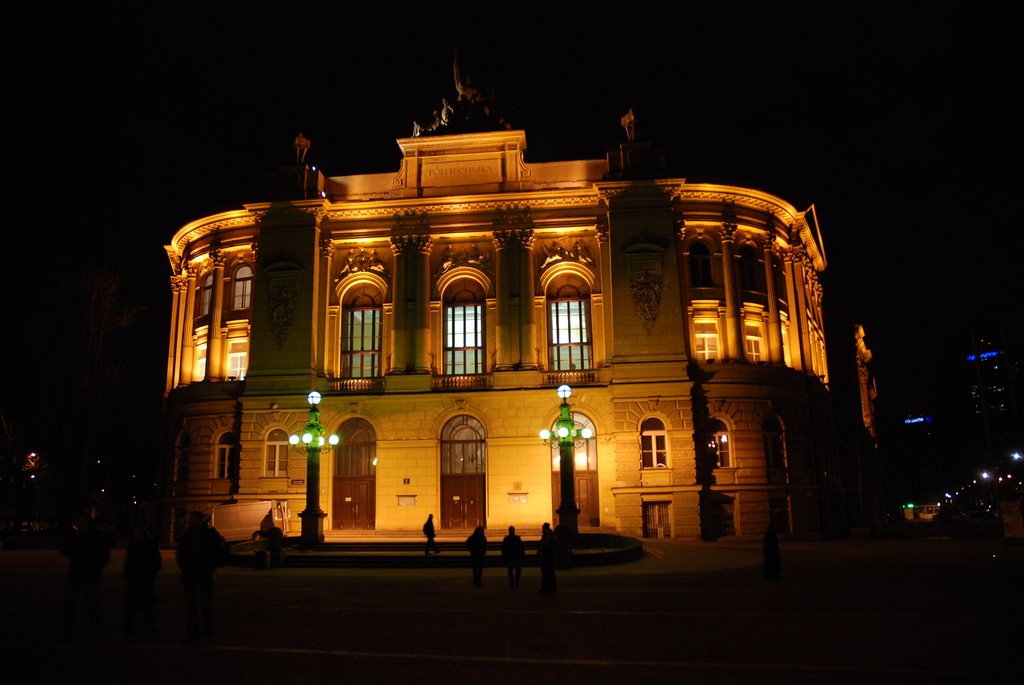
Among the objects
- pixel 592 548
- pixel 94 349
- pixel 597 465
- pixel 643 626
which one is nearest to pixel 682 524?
pixel 597 465

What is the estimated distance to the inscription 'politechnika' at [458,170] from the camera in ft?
140

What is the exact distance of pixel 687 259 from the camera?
4159 cm

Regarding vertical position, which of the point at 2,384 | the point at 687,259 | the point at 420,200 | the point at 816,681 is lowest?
the point at 816,681

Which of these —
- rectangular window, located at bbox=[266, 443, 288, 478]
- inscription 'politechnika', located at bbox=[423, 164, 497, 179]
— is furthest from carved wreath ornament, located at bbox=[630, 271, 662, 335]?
rectangular window, located at bbox=[266, 443, 288, 478]

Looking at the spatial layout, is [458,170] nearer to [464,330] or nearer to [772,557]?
[464,330]

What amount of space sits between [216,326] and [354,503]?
12632 millimetres

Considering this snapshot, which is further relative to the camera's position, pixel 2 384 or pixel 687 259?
pixel 2 384

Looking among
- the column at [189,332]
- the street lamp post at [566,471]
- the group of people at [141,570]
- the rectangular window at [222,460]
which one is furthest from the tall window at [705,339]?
the group of people at [141,570]

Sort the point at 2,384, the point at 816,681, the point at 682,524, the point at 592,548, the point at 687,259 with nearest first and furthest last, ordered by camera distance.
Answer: the point at 816,681 → the point at 592,548 → the point at 682,524 → the point at 687,259 → the point at 2,384

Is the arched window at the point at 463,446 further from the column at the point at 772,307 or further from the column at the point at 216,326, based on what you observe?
the column at the point at 772,307

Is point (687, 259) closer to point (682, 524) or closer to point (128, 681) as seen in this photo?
point (682, 524)

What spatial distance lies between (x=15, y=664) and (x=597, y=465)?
30.1 metres

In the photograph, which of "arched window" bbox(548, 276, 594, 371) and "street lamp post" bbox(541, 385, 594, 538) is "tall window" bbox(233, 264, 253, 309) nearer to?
"arched window" bbox(548, 276, 594, 371)

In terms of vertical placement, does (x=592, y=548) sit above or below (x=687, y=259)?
below
